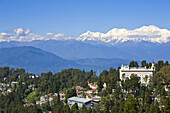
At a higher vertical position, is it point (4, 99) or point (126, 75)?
point (126, 75)

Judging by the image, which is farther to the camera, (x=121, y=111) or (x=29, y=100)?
(x=29, y=100)

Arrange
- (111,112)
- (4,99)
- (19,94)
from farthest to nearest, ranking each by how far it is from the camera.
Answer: (19,94) < (4,99) < (111,112)

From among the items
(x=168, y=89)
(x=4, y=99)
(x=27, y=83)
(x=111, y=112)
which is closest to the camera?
(x=111, y=112)

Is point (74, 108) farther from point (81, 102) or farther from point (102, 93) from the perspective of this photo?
point (102, 93)

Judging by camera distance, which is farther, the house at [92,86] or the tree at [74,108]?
the house at [92,86]

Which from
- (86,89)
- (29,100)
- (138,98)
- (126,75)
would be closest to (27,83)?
(29,100)

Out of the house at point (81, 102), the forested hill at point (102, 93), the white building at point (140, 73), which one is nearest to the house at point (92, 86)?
the forested hill at point (102, 93)

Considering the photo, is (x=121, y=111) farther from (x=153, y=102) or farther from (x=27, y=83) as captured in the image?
(x=27, y=83)

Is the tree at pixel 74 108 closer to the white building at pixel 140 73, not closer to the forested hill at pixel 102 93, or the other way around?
the forested hill at pixel 102 93

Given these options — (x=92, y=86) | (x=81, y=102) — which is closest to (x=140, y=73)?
(x=92, y=86)

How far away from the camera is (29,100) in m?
79.5

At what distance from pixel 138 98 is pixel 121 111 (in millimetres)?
9120

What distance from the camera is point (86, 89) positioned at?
255 ft

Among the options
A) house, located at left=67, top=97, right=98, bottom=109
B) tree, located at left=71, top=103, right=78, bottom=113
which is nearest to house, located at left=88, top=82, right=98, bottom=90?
house, located at left=67, top=97, right=98, bottom=109
